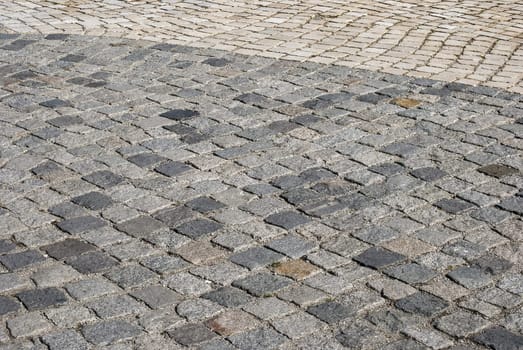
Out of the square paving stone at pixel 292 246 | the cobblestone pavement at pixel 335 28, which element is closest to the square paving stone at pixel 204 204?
the square paving stone at pixel 292 246

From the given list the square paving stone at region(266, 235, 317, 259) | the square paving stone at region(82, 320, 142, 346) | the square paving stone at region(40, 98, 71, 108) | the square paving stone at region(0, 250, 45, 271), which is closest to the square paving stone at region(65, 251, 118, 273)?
the square paving stone at region(0, 250, 45, 271)

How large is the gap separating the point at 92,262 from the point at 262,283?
35.8 inches

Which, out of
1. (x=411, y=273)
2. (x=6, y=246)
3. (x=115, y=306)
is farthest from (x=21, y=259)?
(x=411, y=273)

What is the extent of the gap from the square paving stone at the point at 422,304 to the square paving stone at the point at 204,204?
1.44 metres

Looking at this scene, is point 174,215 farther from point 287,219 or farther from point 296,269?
point 296,269

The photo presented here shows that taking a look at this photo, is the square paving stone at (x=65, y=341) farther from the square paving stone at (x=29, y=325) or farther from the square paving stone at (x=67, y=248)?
the square paving stone at (x=67, y=248)

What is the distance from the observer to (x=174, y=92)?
25.2ft

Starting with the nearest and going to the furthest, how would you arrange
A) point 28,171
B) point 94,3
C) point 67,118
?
1. point 28,171
2. point 67,118
3. point 94,3

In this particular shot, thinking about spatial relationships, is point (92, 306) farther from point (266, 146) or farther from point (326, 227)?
point (266, 146)

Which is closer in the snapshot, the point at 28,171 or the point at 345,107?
the point at 28,171

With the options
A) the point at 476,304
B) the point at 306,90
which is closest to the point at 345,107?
the point at 306,90

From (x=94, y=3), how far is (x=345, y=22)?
9.43 ft

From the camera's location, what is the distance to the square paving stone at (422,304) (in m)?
4.48

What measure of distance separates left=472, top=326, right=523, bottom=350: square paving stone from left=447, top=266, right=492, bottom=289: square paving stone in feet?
1.39
